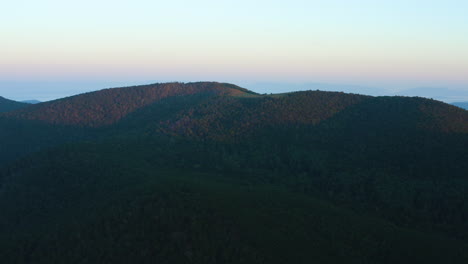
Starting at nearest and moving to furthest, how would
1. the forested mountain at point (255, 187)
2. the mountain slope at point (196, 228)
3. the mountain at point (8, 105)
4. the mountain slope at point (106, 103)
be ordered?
the mountain slope at point (196, 228), the forested mountain at point (255, 187), the mountain slope at point (106, 103), the mountain at point (8, 105)

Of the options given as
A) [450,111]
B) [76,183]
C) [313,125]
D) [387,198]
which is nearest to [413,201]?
[387,198]

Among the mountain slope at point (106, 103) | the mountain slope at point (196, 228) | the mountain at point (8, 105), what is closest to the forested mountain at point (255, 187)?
the mountain slope at point (196, 228)

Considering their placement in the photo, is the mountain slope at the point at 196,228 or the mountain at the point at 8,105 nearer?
the mountain slope at the point at 196,228

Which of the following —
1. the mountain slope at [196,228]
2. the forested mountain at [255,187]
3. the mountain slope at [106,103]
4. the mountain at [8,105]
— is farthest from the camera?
the mountain at [8,105]

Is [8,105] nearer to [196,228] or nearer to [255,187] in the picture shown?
[255,187]

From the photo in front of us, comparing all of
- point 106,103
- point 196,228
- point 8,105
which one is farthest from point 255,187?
point 8,105

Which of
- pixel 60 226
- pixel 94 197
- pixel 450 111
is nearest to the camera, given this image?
pixel 60 226

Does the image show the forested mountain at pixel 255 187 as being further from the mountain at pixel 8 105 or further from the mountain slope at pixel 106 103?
the mountain at pixel 8 105

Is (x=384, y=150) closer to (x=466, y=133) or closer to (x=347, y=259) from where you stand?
(x=466, y=133)

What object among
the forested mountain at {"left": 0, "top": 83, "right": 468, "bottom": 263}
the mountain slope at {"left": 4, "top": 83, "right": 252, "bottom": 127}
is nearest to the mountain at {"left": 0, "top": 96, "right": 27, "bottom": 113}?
the mountain slope at {"left": 4, "top": 83, "right": 252, "bottom": 127}
